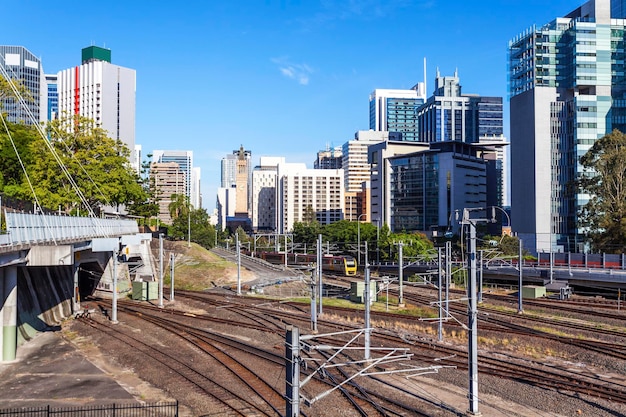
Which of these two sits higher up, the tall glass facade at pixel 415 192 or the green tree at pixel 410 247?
the tall glass facade at pixel 415 192

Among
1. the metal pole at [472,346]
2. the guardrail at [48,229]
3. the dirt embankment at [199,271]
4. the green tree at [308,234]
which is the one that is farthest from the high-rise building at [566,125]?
the metal pole at [472,346]

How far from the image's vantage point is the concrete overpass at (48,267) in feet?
97.2

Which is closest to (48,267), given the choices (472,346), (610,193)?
(472,346)

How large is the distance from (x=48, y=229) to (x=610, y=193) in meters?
60.6

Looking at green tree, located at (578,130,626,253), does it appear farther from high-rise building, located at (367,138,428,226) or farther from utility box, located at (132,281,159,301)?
high-rise building, located at (367,138,428,226)

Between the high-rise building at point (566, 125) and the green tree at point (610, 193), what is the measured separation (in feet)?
132

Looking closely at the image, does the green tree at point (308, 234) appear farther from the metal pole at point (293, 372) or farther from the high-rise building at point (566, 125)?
the metal pole at point (293, 372)

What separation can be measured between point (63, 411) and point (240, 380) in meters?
7.56

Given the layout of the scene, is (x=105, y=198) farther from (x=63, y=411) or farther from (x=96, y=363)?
(x=63, y=411)

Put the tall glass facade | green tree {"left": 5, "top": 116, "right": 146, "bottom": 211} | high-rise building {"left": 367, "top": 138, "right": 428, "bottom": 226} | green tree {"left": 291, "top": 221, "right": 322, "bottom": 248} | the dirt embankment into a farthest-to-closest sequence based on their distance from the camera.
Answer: high-rise building {"left": 367, "top": 138, "right": 428, "bottom": 226}, the tall glass facade, green tree {"left": 291, "top": 221, "right": 322, "bottom": 248}, the dirt embankment, green tree {"left": 5, "top": 116, "right": 146, "bottom": 211}

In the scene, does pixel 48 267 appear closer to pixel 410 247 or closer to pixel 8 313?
pixel 8 313

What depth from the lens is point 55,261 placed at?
31.1 metres

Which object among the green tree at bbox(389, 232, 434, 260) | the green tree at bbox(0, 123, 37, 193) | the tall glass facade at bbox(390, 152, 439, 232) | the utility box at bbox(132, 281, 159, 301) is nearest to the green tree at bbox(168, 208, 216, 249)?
the green tree at bbox(389, 232, 434, 260)

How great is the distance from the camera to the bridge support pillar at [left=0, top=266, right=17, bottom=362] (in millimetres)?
29531
